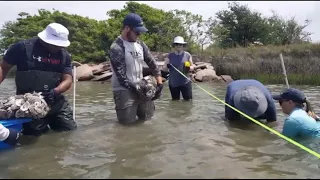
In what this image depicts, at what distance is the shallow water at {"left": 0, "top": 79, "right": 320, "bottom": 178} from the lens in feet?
11.5

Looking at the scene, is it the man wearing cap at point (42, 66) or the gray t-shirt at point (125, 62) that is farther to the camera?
the gray t-shirt at point (125, 62)

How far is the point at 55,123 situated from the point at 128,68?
1322mm

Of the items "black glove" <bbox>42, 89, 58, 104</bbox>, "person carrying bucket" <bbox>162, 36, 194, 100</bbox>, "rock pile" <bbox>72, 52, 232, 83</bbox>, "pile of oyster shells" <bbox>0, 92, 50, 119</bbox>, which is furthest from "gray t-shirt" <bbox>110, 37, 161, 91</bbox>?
Result: "rock pile" <bbox>72, 52, 232, 83</bbox>

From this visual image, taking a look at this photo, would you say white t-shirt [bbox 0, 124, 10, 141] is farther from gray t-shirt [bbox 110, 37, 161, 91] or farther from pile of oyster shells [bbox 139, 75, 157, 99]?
pile of oyster shells [bbox 139, 75, 157, 99]

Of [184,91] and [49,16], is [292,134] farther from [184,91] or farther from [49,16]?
[49,16]

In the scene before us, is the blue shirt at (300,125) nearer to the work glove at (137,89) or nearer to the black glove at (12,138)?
the work glove at (137,89)

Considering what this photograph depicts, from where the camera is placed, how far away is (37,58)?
4.89 meters

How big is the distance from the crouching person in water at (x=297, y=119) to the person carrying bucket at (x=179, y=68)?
390 centimetres

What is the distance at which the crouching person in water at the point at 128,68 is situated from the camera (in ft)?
18.3

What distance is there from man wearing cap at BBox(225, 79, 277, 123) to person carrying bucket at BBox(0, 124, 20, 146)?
305 centimetres

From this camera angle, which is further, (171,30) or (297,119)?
(171,30)

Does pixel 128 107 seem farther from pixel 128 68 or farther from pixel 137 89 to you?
pixel 128 68

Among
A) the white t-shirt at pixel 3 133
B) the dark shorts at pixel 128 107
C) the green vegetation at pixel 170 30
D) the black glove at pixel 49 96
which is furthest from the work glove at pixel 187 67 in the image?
the green vegetation at pixel 170 30

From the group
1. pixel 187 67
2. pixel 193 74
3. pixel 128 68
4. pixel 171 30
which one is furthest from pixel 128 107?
pixel 171 30
